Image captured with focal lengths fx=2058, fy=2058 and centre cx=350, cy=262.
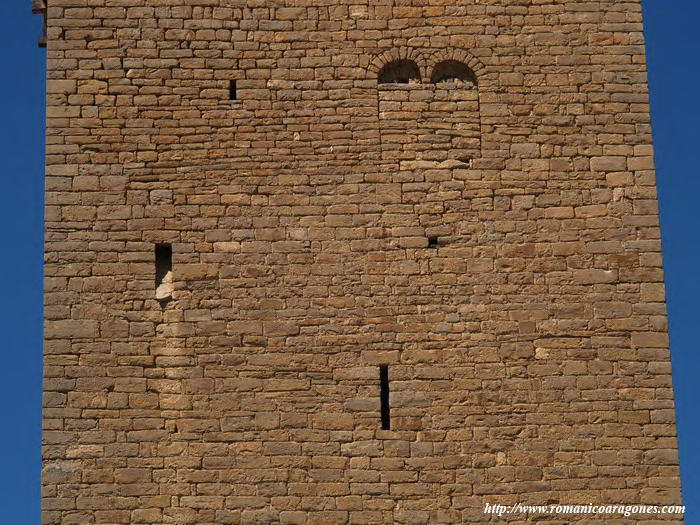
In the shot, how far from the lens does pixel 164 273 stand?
1744cm

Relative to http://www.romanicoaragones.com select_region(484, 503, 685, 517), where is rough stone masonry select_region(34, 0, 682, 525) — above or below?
above

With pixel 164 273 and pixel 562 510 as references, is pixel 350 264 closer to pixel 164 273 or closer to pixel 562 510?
pixel 164 273

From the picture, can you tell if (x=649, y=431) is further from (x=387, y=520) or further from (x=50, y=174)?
(x=50, y=174)

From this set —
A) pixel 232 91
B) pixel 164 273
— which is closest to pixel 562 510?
pixel 164 273

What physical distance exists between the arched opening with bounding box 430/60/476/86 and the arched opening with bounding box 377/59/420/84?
0.56 ft

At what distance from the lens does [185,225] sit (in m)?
17.6

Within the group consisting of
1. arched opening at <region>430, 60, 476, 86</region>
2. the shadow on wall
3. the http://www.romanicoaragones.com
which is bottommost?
the http://www.romanicoaragones.com

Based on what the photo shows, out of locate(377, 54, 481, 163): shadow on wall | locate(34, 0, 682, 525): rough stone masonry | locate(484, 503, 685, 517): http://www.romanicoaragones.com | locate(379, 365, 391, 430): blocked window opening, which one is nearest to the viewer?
locate(484, 503, 685, 517): http://www.romanicoaragones.com

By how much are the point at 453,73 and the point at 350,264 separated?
2078mm

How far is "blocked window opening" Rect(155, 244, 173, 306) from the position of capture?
17.3m

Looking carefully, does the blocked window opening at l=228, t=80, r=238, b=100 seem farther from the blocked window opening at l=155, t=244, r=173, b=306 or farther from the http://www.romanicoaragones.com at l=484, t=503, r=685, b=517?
the http://www.romanicoaragones.com at l=484, t=503, r=685, b=517

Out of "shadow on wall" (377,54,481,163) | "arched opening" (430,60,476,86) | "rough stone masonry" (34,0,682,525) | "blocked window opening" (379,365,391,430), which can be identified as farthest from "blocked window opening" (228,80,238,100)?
"blocked window opening" (379,365,391,430)

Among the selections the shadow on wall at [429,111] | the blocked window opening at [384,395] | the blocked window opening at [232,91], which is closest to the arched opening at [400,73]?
the shadow on wall at [429,111]

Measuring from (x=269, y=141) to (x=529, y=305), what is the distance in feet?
8.78
